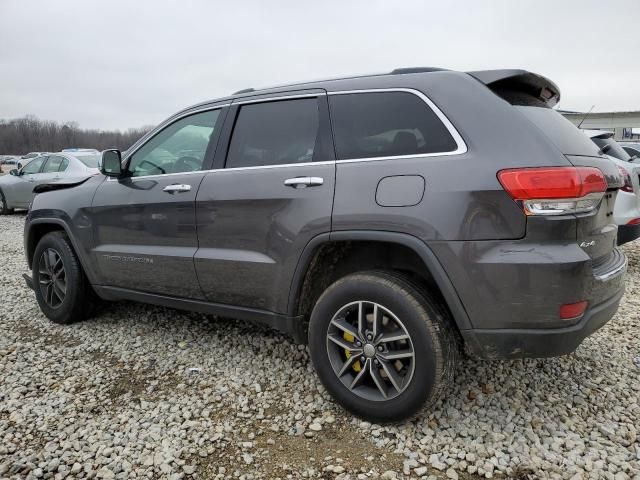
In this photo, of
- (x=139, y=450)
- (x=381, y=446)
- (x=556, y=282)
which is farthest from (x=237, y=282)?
(x=556, y=282)

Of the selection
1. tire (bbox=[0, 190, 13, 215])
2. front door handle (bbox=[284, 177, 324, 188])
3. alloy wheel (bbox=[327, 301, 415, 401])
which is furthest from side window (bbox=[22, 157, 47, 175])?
alloy wheel (bbox=[327, 301, 415, 401])

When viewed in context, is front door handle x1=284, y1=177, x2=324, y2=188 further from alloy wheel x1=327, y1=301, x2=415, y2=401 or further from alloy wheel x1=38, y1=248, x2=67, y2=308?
alloy wheel x1=38, y1=248, x2=67, y2=308

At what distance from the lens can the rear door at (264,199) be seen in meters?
2.65

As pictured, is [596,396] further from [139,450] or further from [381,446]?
[139,450]

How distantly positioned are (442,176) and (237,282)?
4.71ft

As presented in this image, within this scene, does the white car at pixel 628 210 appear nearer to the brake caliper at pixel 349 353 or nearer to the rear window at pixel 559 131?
the rear window at pixel 559 131

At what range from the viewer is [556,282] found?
2053mm

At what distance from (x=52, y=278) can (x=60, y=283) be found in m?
0.11

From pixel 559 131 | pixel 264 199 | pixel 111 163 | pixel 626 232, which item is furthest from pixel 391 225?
pixel 626 232

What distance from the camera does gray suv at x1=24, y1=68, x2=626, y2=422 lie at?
6.93ft

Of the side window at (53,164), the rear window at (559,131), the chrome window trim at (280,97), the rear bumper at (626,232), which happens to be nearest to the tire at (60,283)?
the chrome window trim at (280,97)

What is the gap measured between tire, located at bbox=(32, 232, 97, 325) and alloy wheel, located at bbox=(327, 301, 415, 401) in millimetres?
2519

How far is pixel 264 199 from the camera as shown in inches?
109

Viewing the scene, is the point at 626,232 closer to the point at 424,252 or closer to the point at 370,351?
the point at 424,252
